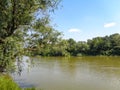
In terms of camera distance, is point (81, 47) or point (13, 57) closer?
point (13, 57)

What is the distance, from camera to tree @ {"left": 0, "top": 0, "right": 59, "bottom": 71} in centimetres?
1459

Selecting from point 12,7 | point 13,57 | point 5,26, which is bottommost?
point 13,57

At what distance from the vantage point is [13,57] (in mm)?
15336

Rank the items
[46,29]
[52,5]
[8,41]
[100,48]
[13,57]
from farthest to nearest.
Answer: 1. [100,48]
2. [46,29]
3. [52,5]
4. [13,57]
5. [8,41]

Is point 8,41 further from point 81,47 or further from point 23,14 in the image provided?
point 81,47

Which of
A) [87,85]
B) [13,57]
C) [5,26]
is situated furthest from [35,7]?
[87,85]

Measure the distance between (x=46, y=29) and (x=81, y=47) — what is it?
7439 centimetres

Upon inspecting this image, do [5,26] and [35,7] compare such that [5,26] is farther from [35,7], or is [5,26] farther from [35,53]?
[35,53]

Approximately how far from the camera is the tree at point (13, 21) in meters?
14.6

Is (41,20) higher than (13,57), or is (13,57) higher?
(41,20)

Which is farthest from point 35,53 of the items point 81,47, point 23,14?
point 81,47

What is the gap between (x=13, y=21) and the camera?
15.6m

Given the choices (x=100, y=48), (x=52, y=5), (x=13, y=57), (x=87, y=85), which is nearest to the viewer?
(x=13, y=57)

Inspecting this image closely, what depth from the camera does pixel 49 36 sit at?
18.2 metres
